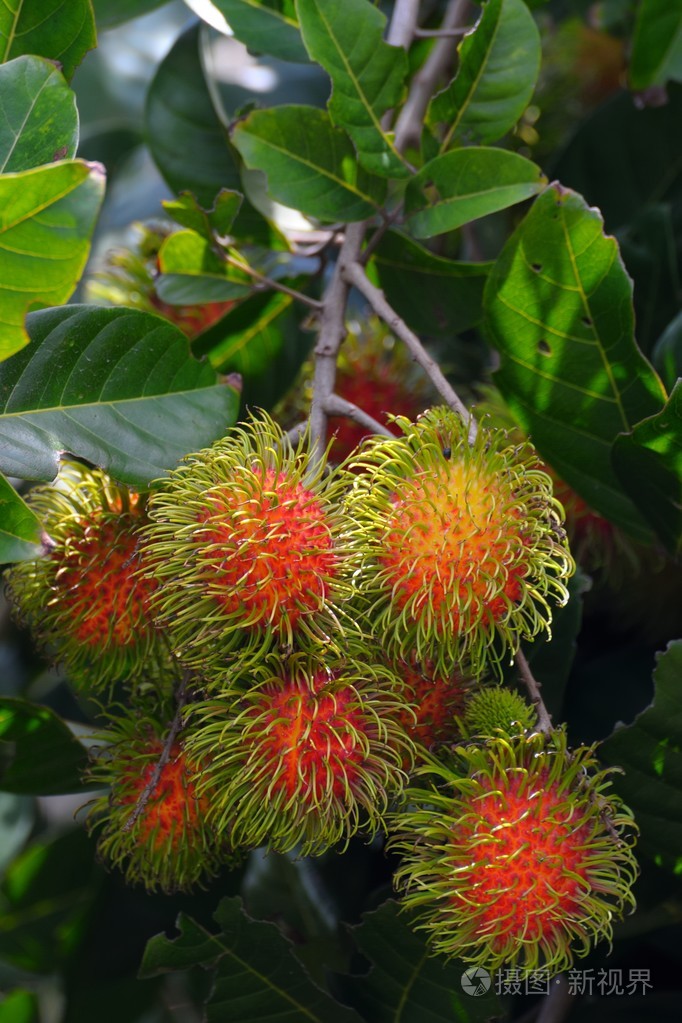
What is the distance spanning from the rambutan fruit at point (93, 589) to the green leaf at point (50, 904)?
2.21 feet

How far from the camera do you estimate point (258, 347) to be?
4.36ft

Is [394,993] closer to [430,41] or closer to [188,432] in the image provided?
[188,432]

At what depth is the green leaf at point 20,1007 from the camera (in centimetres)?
151

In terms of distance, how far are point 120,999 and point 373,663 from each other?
39.5 inches

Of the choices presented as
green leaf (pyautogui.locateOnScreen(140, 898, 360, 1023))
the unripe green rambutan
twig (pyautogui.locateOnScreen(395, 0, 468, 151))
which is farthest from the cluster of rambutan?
twig (pyautogui.locateOnScreen(395, 0, 468, 151))

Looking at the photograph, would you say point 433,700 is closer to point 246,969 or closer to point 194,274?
point 246,969

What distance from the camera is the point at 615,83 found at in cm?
197

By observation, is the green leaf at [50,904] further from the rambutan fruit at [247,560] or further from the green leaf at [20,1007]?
the rambutan fruit at [247,560]

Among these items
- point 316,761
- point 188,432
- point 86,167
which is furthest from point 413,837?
point 86,167

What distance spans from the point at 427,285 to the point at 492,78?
0.89 feet

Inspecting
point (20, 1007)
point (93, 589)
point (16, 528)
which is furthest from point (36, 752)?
point (20, 1007)

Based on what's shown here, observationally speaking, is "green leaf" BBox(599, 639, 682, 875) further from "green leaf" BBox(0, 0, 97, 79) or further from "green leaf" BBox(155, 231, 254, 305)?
"green leaf" BBox(0, 0, 97, 79)

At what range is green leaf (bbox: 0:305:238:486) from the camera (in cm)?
88

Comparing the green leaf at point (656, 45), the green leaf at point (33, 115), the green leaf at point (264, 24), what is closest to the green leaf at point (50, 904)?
the green leaf at point (33, 115)
